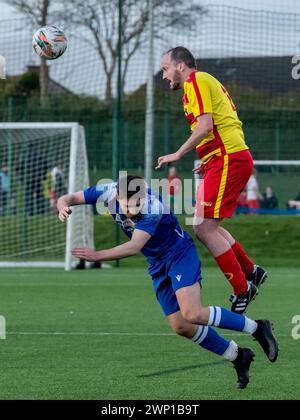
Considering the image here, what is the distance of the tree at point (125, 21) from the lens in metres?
20.2

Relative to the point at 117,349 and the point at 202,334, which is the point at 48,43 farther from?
the point at 202,334

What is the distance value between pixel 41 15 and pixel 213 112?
14947mm

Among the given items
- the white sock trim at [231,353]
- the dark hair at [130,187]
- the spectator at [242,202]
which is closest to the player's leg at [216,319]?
the white sock trim at [231,353]

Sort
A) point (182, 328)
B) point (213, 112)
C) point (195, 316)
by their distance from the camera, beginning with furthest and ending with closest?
point (213, 112)
point (182, 328)
point (195, 316)

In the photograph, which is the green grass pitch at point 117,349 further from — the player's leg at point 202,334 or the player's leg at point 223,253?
the player's leg at point 223,253

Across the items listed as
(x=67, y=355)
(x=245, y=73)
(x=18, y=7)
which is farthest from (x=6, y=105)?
(x=67, y=355)

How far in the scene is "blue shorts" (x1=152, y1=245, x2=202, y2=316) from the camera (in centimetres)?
781

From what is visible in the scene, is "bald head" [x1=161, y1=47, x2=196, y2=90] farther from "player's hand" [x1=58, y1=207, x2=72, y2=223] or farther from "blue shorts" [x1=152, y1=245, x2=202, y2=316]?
"player's hand" [x1=58, y1=207, x2=72, y2=223]

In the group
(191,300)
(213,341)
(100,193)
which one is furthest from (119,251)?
(213,341)

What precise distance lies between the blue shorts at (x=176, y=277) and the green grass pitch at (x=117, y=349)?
568 mm

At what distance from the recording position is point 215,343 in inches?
311

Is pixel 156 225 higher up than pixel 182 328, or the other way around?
pixel 156 225
